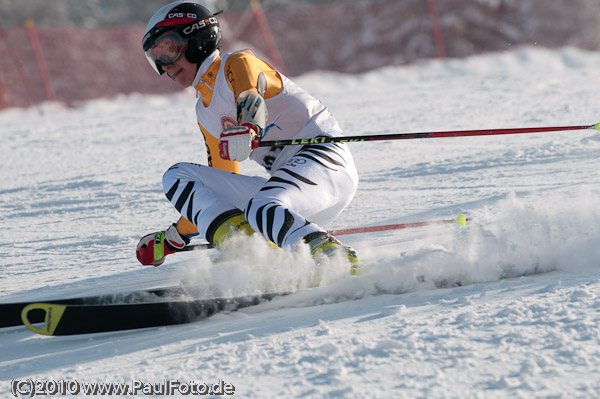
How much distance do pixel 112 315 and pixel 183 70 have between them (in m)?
1.28

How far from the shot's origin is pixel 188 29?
3.37m

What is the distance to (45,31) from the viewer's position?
Result: 1534 cm

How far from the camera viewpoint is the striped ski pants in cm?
284

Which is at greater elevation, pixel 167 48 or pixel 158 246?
pixel 167 48

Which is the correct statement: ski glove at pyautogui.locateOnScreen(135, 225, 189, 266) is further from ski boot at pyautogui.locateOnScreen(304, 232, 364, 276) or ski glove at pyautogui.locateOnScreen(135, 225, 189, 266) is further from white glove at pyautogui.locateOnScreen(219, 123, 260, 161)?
ski boot at pyautogui.locateOnScreen(304, 232, 364, 276)

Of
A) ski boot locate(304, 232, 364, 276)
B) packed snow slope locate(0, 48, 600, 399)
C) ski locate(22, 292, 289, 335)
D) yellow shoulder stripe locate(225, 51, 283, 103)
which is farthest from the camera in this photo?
yellow shoulder stripe locate(225, 51, 283, 103)

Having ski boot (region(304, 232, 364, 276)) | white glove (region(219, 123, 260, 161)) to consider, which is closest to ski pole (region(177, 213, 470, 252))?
white glove (region(219, 123, 260, 161))

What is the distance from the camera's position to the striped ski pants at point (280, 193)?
284cm

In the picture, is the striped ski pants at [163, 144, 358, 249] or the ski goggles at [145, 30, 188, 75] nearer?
the striped ski pants at [163, 144, 358, 249]

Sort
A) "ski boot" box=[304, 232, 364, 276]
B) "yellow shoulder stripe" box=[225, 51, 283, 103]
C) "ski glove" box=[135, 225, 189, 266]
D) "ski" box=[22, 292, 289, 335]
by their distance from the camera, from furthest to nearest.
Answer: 1. "ski glove" box=[135, 225, 189, 266]
2. "yellow shoulder stripe" box=[225, 51, 283, 103]
3. "ski boot" box=[304, 232, 364, 276]
4. "ski" box=[22, 292, 289, 335]

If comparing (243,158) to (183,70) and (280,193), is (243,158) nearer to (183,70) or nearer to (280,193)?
(280,193)

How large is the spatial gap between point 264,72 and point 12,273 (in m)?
1.85

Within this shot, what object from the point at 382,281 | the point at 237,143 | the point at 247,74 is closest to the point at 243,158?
the point at 237,143

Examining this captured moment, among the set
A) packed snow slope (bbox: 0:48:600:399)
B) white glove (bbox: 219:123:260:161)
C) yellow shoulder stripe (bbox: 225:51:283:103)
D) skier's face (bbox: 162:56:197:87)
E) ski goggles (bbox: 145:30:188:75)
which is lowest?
packed snow slope (bbox: 0:48:600:399)
